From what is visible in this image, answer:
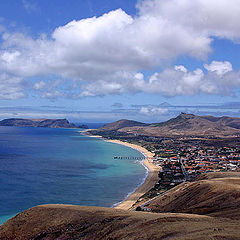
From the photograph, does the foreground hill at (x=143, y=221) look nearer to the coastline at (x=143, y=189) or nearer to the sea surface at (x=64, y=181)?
the coastline at (x=143, y=189)

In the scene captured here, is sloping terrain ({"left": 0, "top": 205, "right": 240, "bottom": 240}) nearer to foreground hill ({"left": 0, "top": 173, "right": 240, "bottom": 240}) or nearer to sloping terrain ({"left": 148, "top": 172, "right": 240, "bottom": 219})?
foreground hill ({"left": 0, "top": 173, "right": 240, "bottom": 240})

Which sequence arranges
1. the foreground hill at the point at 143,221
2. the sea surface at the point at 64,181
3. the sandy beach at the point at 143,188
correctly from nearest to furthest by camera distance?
the foreground hill at the point at 143,221, the sandy beach at the point at 143,188, the sea surface at the point at 64,181

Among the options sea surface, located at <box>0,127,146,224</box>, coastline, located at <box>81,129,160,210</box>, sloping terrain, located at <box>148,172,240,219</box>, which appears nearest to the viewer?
sloping terrain, located at <box>148,172,240,219</box>

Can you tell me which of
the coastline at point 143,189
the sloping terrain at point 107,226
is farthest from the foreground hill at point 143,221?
the coastline at point 143,189

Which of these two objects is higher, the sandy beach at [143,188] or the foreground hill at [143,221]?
the foreground hill at [143,221]

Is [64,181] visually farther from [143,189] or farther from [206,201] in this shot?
[206,201]

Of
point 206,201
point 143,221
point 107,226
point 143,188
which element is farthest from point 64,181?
point 143,221

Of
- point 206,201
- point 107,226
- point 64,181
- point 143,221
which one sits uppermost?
point 143,221

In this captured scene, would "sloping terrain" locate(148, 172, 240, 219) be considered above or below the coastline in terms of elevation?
above

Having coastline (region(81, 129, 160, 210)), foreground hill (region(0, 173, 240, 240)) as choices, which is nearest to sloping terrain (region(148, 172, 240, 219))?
foreground hill (region(0, 173, 240, 240))
